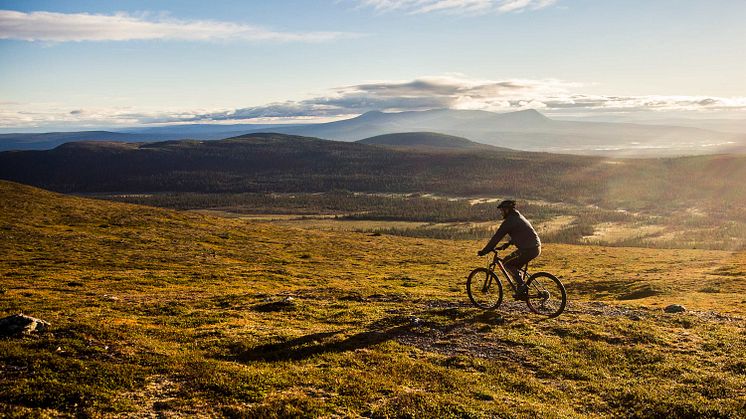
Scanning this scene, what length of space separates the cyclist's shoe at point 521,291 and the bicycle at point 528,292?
40 millimetres

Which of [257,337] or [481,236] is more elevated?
[257,337]

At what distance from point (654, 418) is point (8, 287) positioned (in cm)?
3549

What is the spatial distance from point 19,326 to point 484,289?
16520 mm

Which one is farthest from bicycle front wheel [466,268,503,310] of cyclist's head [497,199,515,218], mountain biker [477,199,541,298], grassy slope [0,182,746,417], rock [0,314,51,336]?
rock [0,314,51,336]

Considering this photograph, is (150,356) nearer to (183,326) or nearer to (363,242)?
(183,326)

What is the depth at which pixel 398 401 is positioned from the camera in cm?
1148

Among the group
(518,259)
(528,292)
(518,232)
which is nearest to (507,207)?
(518,232)

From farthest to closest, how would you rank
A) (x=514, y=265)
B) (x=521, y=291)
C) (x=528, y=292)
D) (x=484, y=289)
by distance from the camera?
(x=484, y=289) < (x=528, y=292) < (x=521, y=291) < (x=514, y=265)

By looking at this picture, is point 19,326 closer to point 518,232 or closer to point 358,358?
point 358,358

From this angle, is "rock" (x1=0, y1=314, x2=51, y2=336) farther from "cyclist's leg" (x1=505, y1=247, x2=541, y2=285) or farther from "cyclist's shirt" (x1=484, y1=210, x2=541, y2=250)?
"cyclist's leg" (x1=505, y1=247, x2=541, y2=285)

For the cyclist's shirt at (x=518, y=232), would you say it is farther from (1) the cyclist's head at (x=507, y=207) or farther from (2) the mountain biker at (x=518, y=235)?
(1) the cyclist's head at (x=507, y=207)

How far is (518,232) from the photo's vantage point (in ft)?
60.0

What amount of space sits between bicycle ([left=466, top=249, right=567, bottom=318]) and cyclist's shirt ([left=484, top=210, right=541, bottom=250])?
926 mm

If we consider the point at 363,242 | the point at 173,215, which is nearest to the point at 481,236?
the point at 363,242
